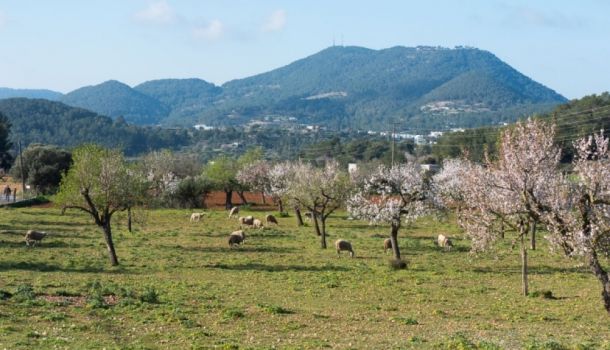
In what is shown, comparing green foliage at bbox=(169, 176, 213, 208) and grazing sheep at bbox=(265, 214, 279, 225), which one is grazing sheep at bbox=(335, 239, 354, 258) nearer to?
grazing sheep at bbox=(265, 214, 279, 225)

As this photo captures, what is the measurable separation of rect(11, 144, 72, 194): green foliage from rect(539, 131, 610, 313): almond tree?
8165 cm

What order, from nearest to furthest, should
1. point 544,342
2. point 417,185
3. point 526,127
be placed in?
point 544,342, point 526,127, point 417,185

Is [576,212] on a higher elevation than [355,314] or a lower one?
higher

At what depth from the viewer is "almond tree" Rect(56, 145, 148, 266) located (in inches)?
1503

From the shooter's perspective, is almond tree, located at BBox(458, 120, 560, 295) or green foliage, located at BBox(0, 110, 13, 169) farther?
green foliage, located at BBox(0, 110, 13, 169)

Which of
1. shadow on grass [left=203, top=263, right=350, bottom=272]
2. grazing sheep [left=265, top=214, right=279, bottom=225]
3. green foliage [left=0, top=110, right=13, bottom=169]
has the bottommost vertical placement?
shadow on grass [left=203, top=263, right=350, bottom=272]

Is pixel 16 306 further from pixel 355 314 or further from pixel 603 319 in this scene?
pixel 603 319

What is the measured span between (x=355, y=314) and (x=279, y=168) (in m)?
64.8

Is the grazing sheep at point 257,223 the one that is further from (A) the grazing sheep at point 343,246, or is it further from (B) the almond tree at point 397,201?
(A) the grazing sheep at point 343,246

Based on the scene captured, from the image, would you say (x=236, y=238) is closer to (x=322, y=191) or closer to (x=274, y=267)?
(x=322, y=191)

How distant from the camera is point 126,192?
129 ft

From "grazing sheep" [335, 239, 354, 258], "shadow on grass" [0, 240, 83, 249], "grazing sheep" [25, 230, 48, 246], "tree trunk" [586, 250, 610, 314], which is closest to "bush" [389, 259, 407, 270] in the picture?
"grazing sheep" [335, 239, 354, 258]

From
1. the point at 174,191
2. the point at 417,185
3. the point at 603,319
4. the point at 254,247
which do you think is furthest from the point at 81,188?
the point at 174,191

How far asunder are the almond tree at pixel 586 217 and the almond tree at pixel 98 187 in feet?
76.5
